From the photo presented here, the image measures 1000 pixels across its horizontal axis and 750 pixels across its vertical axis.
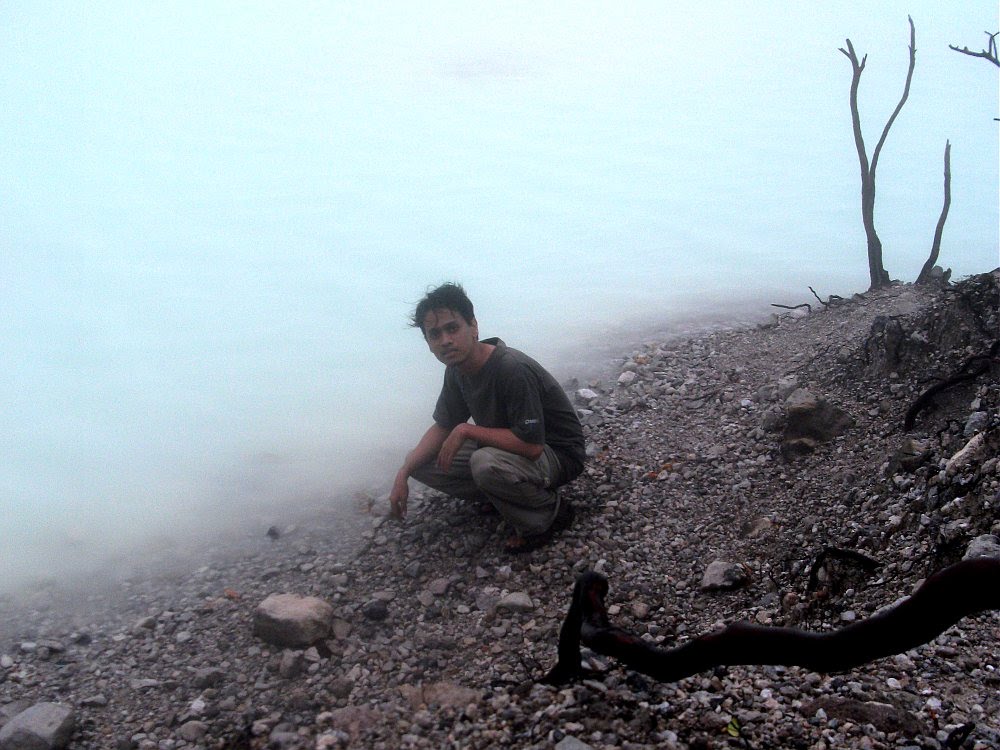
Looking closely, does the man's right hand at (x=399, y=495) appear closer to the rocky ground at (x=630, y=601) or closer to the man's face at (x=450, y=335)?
the rocky ground at (x=630, y=601)

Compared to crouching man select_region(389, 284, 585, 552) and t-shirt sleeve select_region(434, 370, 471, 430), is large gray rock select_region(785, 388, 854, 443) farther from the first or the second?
t-shirt sleeve select_region(434, 370, 471, 430)

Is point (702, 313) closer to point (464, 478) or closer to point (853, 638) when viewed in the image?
point (464, 478)

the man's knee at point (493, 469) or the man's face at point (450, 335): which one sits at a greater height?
the man's face at point (450, 335)

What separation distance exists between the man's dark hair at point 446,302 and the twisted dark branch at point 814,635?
1268mm

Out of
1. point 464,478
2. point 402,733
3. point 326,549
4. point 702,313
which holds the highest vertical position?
point 702,313

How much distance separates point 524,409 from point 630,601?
0.77 metres

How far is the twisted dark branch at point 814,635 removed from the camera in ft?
4.43

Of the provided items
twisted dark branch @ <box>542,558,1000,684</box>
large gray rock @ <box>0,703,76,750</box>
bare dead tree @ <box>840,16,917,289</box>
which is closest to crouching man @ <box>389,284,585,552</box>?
twisted dark branch @ <box>542,558,1000,684</box>

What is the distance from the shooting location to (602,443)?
4.00m

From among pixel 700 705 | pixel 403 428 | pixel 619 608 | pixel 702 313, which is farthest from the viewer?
pixel 702 313

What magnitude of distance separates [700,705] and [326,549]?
1.95m

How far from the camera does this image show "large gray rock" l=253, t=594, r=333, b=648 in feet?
9.26

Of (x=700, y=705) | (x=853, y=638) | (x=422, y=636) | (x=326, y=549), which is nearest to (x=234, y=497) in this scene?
(x=326, y=549)

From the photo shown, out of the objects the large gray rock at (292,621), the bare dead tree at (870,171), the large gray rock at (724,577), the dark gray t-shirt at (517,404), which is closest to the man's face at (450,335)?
the dark gray t-shirt at (517,404)
